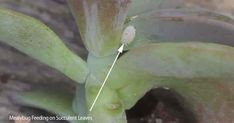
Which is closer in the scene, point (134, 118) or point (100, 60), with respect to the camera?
point (100, 60)

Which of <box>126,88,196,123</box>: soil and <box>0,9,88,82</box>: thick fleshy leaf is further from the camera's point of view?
<box>126,88,196,123</box>: soil

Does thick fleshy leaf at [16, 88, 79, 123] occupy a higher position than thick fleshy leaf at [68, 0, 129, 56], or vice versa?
thick fleshy leaf at [68, 0, 129, 56]

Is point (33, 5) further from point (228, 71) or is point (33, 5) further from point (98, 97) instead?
point (228, 71)

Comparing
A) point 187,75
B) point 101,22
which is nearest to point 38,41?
point 101,22

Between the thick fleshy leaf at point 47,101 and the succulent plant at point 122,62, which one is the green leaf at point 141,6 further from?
the thick fleshy leaf at point 47,101

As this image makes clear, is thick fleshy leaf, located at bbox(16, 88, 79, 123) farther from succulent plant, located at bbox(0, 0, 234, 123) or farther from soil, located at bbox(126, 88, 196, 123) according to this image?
soil, located at bbox(126, 88, 196, 123)

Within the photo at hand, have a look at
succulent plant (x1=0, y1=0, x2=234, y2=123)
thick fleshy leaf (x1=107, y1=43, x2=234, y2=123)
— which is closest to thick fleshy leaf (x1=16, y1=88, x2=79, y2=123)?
succulent plant (x1=0, y1=0, x2=234, y2=123)

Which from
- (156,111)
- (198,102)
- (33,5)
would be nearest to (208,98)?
(198,102)
